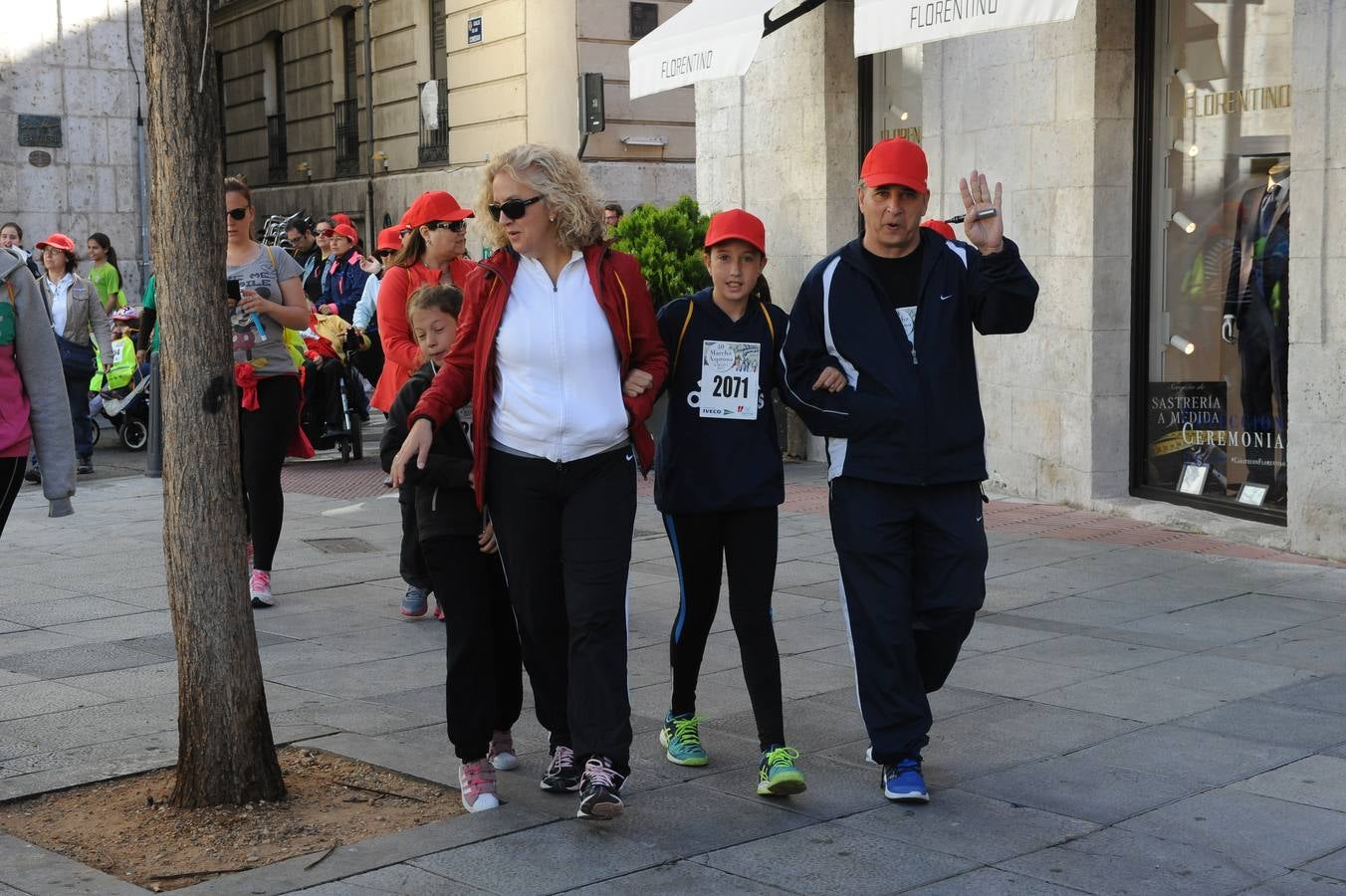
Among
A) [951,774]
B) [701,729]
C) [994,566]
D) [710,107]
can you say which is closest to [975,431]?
[951,774]

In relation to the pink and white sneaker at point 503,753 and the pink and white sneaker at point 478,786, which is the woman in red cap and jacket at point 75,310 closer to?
the pink and white sneaker at point 503,753

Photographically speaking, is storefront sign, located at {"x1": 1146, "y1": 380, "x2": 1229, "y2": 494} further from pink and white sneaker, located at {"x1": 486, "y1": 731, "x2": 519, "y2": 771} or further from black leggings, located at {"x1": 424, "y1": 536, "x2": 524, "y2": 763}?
black leggings, located at {"x1": 424, "y1": 536, "x2": 524, "y2": 763}

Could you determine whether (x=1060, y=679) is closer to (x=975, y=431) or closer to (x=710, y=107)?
(x=975, y=431)

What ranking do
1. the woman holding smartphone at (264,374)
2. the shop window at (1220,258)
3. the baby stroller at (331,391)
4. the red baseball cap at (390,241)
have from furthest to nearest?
the baby stroller at (331,391) < the shop window at (1220,258) < the red baseball cap at (390,241) < the woman holding smartphone at (264,374)

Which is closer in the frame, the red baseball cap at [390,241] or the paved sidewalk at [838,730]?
the paved sidewalk at [838,730]

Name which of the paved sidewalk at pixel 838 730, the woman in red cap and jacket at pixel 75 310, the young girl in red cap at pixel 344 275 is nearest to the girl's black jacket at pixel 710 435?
the paved sidewalk at pixel 838 730

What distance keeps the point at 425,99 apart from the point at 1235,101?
1755 centimetres

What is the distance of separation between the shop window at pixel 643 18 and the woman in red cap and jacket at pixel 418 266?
16228 mm

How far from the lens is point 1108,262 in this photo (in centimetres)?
1023

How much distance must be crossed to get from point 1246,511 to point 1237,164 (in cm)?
196

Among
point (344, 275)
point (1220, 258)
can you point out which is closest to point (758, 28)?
point (1220, 258)

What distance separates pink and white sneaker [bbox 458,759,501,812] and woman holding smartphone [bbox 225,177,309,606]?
3.25 metres

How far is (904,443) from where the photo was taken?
4.81 m

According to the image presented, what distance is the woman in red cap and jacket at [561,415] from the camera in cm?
471
